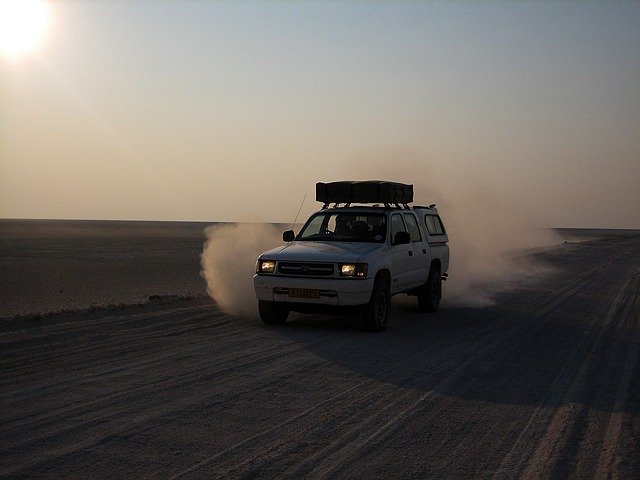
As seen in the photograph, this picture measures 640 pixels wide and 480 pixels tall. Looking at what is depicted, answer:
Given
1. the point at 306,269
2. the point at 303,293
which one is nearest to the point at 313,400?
the point at 303,293

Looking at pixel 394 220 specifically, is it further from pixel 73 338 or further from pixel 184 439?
pixel 184 439

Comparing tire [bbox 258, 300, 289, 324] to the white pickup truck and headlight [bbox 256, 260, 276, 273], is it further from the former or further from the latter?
headlight [bbox 256, 260, 276, 273]

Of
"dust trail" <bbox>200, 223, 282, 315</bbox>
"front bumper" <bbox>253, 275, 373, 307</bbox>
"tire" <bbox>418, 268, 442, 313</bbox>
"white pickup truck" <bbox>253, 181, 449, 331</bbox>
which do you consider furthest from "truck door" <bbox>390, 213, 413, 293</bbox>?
"dust trail" <bbox>200, 223, 282, 315</bbox>

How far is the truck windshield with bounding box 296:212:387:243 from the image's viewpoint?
12906mm

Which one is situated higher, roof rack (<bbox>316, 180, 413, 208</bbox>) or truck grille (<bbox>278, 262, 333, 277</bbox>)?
roof rack (<bbox>316, 180, 413, 208</bbox>)

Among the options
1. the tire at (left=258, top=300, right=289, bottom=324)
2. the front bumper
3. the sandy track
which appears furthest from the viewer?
the tire at (left=258, top=300, right=289, bottom=324)

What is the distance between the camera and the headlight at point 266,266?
11.9m

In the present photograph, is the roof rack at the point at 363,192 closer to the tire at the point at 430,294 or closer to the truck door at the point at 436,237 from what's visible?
the truck door at the point at 436,237

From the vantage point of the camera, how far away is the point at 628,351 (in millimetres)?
10406

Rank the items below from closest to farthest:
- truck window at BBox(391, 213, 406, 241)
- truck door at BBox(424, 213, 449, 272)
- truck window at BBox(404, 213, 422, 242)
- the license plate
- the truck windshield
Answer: the license plate, the truck windshield, truck window at BBox(391, 213, 406, 241), truck window at BBox(404, 213, 422, 242), truck door at BBox(424, 213, 449, 272)

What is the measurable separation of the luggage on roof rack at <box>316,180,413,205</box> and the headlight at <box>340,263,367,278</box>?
8.27 ft

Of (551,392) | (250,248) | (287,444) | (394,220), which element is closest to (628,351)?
(551,392)

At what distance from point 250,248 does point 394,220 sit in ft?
14.9

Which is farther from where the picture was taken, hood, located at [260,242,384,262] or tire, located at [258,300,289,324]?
tire, located at [258,300,289,324]
